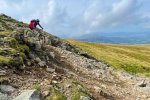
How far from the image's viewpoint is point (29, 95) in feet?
64.4

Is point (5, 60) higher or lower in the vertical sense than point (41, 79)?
higher

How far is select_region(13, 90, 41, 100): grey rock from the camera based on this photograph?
63.8 feet

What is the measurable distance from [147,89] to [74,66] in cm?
1030

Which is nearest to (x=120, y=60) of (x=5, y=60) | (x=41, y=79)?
(x=41, y=79)

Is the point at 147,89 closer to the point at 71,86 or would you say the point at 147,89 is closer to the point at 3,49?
the point at 71,86

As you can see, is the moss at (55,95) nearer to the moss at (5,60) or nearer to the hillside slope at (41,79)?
the hillside slope at (41,79)

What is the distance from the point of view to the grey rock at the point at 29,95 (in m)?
19.5

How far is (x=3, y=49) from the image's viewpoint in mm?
27375

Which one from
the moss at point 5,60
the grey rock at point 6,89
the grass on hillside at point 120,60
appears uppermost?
the moss at point 5,60

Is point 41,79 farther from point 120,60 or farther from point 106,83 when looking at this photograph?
point 120,60

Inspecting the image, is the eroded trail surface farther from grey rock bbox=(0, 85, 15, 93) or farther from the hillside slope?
grey rock bbox=(0, 85, 15, 93)

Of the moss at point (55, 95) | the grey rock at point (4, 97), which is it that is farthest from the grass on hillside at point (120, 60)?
the grey rock at point (4, 97)

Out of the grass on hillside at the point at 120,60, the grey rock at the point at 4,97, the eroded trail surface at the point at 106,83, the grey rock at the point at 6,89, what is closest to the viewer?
the grey rock at the point at 4,97

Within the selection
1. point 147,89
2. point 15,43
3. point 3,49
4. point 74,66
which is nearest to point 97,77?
point 74,66
